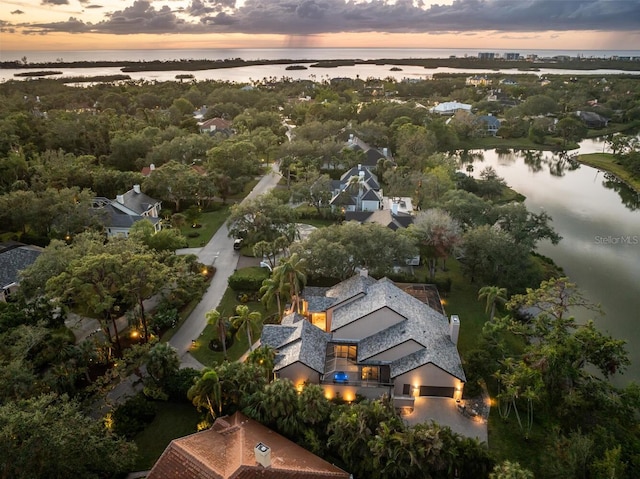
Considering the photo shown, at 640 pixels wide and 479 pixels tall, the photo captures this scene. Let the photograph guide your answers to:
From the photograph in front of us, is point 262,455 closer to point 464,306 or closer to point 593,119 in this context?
point 464,306

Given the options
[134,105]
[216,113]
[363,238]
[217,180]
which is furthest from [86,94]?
[363,238]

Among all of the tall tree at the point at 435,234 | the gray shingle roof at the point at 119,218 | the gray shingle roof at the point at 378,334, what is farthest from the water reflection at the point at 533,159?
the gray shingle roof at the point at 119,218

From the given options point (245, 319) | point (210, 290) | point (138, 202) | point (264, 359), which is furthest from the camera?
point (138, 202)

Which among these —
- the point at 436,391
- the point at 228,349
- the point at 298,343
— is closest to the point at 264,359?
the point at 298,343

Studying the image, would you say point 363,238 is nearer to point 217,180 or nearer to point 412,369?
point 412,369

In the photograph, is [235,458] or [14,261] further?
[14,261]

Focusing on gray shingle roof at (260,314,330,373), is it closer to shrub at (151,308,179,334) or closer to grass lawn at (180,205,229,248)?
shrub at (151,308,179,334)

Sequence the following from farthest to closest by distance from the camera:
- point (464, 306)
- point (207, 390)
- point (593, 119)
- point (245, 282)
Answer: point (593, 119)
point (245, 282)
point (464, 306)
point (207, 390)
